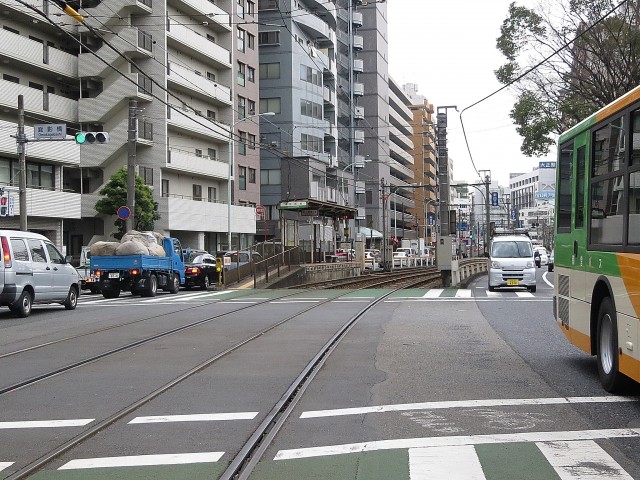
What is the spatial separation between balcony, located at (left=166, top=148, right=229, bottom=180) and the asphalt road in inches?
1318

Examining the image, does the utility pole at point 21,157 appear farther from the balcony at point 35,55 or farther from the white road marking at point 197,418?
the white road marking at point 197,418

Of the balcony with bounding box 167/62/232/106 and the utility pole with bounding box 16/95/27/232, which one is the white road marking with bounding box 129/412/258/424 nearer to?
the utility pole with bounding box 16/95/27/232

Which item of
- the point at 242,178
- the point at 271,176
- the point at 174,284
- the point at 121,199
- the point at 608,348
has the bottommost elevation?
the point at 174,284

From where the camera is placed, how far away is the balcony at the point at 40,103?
125 ft

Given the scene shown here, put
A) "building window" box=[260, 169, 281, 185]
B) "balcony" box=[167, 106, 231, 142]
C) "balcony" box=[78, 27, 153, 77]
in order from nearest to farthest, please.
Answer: "balcony" box=[78, 27, 153, 77] < "balcony" box=[167, 106, 231, 142] < "building window" box=[260, 169, 281, 185]

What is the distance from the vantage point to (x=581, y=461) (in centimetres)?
553

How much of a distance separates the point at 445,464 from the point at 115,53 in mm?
43541

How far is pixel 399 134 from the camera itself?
109 meters

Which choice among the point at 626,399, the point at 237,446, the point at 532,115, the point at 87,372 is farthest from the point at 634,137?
the point at 532,115

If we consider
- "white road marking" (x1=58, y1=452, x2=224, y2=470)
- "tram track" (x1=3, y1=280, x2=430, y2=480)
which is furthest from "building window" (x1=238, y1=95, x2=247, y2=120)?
"white road marking" (x1=58, y1=452, x2=224, y2=470)

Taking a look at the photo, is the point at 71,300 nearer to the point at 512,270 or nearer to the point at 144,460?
the point at 512,270

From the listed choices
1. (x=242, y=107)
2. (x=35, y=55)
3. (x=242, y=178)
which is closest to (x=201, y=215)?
(x=242, y=178)

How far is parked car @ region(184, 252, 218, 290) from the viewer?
3241cm

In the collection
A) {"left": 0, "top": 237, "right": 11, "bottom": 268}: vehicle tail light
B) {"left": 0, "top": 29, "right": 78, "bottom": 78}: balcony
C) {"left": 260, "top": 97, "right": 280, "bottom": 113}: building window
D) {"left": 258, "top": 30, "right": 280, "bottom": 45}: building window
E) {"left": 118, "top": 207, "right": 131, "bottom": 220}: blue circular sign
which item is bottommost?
{"left": 0, "top": 237, "right": 11, "bottom": 268}: vehicle tail light
